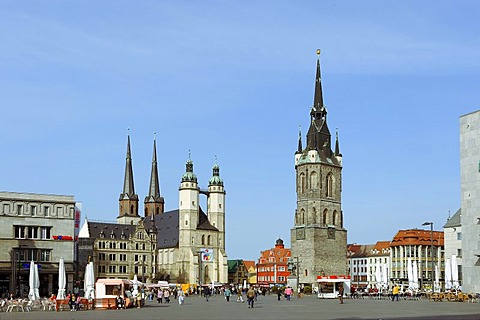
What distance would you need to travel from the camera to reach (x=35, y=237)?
3209 inches

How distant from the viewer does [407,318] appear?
31875mm

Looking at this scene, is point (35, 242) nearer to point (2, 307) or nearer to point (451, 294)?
point (2, 307)

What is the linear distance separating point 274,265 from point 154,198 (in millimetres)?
32312

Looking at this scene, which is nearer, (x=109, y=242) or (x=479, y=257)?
(x=479, y=257)

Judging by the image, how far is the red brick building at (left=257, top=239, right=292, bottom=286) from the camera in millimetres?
173863

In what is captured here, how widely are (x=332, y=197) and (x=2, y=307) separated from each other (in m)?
86.3

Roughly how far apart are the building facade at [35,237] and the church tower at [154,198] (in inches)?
3348

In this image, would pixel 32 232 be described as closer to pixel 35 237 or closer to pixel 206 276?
pixel 35 237

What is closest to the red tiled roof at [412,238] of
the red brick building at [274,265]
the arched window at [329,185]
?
the arched window at [329,185]

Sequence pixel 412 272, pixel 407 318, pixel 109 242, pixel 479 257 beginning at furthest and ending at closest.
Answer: pixel 109 242
pixel 412 272
pixel 479 257
pixel 407 318

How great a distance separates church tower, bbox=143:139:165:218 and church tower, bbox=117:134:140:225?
8.96 ft

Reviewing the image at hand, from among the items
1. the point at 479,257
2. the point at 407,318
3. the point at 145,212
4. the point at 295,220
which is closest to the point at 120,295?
the point at 407,318

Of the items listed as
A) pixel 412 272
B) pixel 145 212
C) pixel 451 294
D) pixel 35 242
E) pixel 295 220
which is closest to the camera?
pixel 451 294

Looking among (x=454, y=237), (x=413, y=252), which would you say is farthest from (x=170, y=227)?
(x=454, y=237)
